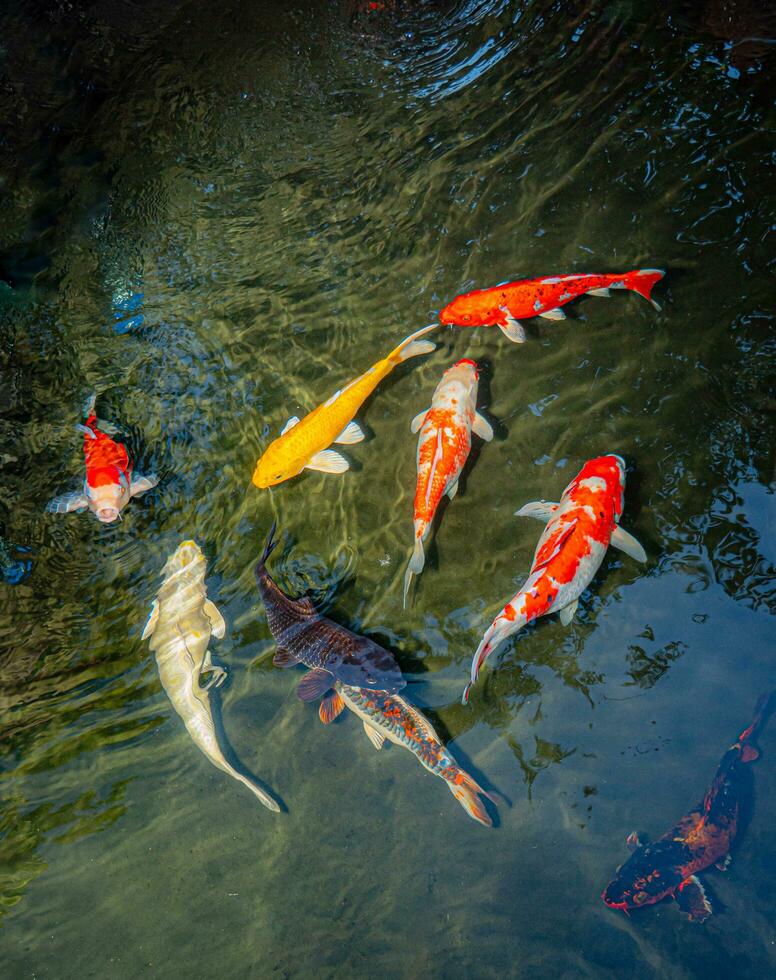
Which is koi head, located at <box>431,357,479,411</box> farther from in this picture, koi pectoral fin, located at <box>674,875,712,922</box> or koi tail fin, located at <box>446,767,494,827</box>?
koi pectoral fin, located at <box>674,875,712,922</box>

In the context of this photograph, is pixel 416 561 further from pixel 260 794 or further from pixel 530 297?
pixel 530 297

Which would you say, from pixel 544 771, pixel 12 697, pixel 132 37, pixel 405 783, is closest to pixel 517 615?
pixel 544 771

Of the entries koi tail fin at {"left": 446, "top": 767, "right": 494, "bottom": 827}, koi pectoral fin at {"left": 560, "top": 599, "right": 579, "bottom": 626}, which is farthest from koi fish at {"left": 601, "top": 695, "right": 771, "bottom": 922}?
→ koi pectoral fin at {"left": 560, "top": 599, "right": 579, "bottom": 626}

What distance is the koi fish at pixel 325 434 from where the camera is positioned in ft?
15.0

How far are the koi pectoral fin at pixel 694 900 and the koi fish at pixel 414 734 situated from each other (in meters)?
1.14

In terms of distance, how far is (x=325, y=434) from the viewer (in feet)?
15.2

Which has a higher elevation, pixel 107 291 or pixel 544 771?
pixel 107 291

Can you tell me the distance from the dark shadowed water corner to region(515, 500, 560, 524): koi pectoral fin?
0.17 m

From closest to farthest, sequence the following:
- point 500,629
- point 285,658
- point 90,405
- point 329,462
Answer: point 500,629 → point 285,658 → point 329,462 → point 90,405

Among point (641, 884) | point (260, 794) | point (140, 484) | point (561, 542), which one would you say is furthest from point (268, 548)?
point (641, 884)

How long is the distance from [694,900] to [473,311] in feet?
12.9

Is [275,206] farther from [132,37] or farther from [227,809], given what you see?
[227,809]

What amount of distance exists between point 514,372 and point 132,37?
23.2 ft

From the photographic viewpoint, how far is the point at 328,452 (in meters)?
4.77
